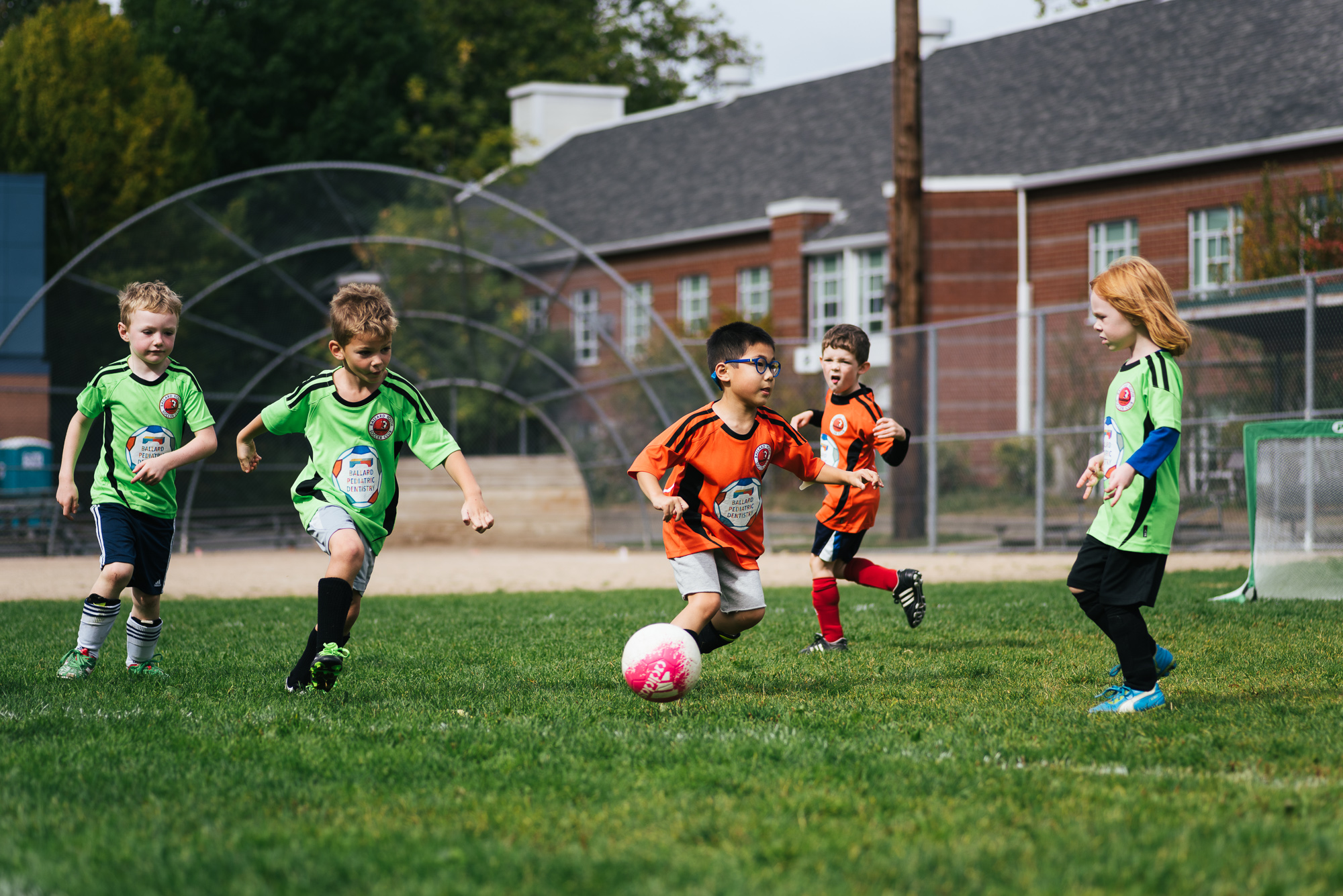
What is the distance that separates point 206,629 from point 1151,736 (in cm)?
671

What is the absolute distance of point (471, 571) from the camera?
17.3 meters

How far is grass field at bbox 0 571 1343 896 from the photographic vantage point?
3.30 meters

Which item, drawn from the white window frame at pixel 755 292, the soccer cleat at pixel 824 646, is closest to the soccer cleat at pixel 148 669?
the soccer cleat at pixel 824 646

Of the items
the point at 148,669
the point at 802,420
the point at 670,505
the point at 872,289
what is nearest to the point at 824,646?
the point at 802,420

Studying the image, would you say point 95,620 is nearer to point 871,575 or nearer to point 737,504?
point 737,504

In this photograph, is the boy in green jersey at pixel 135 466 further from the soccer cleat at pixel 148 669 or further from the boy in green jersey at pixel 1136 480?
the boy in green jersey at pixel 1136 480

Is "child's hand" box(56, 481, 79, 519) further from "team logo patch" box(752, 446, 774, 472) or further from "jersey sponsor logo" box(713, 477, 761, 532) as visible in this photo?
"team logo patch" box(752, 446, 774, 472)

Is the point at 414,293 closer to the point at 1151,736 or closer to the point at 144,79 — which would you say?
the point at 144,79

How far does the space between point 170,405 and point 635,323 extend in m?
13.9

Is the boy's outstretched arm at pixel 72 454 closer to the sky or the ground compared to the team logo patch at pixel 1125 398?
closer to the ground

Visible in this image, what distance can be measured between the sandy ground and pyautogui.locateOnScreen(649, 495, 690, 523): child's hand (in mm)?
8255

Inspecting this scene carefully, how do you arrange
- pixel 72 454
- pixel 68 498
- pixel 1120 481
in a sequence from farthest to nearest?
1. pixel 72 454
2. pixel 68 498
3. pixel 1120 481

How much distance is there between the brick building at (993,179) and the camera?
23922 mm

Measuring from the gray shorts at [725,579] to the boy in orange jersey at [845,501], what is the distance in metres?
1.62
